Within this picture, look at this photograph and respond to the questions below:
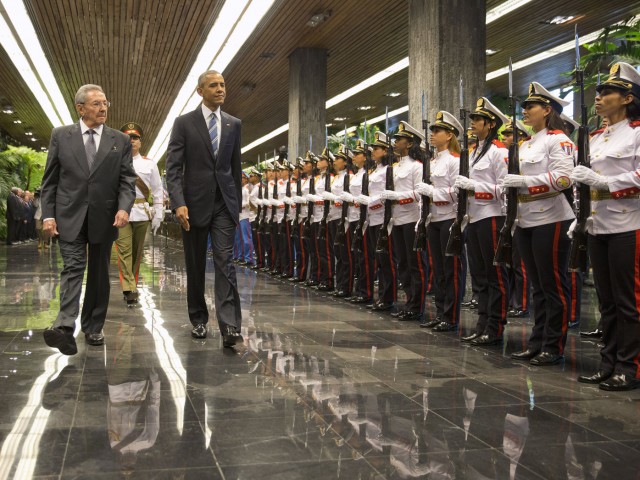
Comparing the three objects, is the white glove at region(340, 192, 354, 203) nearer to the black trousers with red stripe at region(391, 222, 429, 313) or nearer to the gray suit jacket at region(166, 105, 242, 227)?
the black trousers with red stripe at region(391, 222, 429, 313)

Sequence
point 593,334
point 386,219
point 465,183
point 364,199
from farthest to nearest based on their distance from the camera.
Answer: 1. point 364,199
2. point 386,219
3. point 593,334
4. point 465,183

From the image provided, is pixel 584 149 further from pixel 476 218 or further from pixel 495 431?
pixel 495 431

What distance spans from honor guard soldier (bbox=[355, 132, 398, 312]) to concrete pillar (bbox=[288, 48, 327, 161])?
260 inches

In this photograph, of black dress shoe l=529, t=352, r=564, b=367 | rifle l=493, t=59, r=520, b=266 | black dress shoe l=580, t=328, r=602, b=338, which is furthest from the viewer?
black dress shoe l=580, t=328, r=602, b=338

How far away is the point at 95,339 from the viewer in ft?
15.6

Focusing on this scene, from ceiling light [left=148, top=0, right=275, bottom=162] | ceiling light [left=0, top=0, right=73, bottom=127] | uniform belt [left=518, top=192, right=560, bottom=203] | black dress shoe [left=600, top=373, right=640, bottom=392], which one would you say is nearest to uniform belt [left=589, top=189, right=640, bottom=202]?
uniform belt [left=518, top=192, right=560, bottom=203]

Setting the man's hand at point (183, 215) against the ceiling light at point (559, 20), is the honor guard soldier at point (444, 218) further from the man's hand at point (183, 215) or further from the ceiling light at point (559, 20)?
the ceiling light at point (559, 20)

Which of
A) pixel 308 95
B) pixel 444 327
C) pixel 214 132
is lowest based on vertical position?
pixel 444 327

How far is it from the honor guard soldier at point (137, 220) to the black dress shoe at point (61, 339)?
259cm

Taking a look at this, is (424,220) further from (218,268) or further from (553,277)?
(218,268)

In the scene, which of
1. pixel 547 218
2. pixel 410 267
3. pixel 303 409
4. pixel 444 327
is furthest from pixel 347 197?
pixel 303 409

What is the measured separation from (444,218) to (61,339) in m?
3.11

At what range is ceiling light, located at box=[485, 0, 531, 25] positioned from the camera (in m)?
11.6

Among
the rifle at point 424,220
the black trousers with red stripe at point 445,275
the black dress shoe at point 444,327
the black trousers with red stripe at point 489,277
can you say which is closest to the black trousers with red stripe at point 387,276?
the rifle at point 424,220
